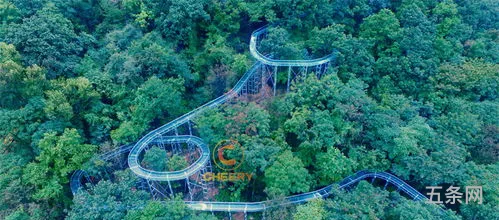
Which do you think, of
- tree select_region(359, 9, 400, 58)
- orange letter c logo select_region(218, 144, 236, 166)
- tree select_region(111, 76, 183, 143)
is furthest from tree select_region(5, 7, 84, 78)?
tree select_region(359, 9, 400, 58)

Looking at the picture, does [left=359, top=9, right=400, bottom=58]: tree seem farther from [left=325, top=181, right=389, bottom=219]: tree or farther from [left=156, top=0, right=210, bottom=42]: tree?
[left=156, top=0, right=210, bottom=42]: tree

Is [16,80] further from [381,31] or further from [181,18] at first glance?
[381,31]

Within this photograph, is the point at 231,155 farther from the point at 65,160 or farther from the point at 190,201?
the point at 65,160

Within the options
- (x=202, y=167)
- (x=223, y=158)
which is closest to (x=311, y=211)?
(x=223, y=158)

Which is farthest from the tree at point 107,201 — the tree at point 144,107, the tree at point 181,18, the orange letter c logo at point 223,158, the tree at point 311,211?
the tree at point 181,18

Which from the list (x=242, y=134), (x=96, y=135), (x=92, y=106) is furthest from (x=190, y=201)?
(x=92, y=106)
